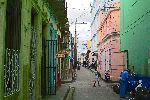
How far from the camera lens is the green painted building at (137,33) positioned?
19.1 metres

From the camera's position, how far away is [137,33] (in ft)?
71.0

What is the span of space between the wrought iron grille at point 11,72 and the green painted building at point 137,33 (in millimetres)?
9620

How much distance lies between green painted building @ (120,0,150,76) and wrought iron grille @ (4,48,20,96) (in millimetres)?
9620

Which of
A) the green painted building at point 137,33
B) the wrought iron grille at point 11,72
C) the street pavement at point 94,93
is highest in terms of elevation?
the green painted building at point 137,33

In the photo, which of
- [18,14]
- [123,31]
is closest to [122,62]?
[123,31]

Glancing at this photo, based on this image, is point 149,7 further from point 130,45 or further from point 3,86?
point 3,86

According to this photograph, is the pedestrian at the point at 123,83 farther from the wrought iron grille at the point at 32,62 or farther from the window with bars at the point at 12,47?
the window with bars at the point at 12,47

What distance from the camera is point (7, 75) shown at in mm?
9391

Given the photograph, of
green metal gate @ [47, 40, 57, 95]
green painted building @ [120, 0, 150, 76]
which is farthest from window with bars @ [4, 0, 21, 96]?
green painted building @ [120, 0, 150, 76]

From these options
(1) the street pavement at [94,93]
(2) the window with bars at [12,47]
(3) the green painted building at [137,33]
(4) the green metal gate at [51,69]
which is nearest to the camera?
(2) the window with bars at [12,47]

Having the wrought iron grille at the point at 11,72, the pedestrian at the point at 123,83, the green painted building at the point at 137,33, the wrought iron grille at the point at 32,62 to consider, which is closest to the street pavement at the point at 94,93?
the pedestrian at the point at 123,83

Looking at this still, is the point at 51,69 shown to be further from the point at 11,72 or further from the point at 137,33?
the point at 11,72

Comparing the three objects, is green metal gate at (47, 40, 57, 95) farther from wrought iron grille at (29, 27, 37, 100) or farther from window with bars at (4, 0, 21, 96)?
window with bars at (4, 0, 21, 96)

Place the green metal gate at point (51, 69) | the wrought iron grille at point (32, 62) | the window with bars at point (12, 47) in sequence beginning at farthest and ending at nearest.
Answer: the green metal gate at point (51, 69), the wrought iron grille at point (32, 62), the window with bars at point (12, 47)
